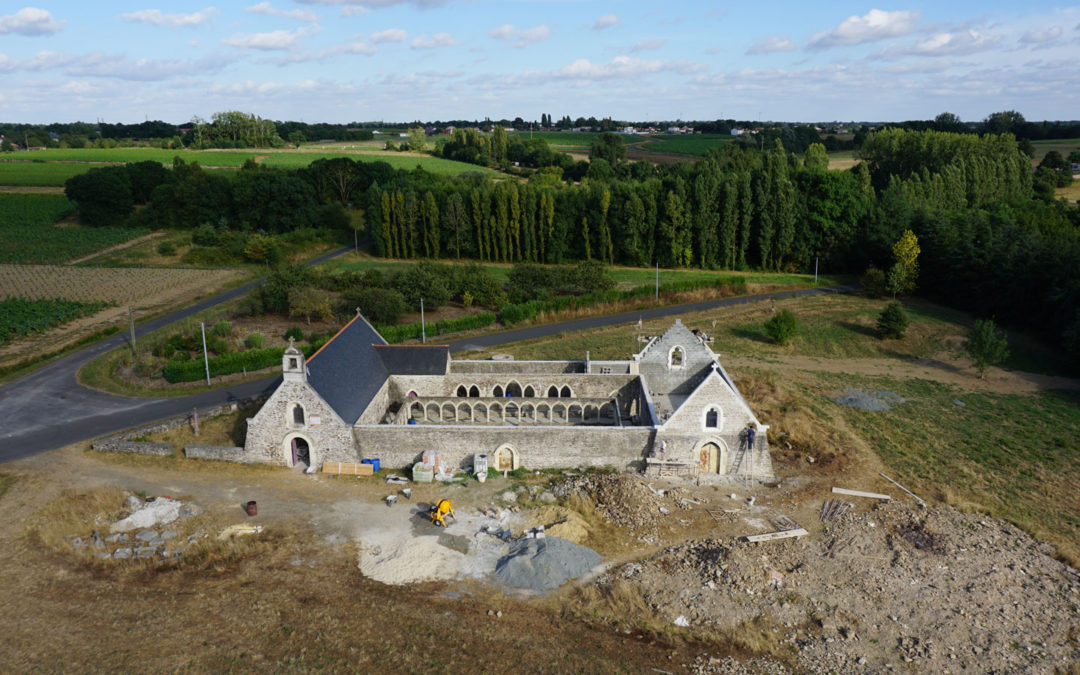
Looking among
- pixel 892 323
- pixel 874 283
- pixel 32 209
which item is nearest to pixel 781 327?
pixel 892 323

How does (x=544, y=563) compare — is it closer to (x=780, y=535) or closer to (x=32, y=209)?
(x=780, y=535)

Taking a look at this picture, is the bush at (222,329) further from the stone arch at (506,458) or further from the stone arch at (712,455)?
the stone arch at (712,455)

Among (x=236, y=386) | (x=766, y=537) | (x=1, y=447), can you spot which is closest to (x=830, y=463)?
(x=766, y=537)

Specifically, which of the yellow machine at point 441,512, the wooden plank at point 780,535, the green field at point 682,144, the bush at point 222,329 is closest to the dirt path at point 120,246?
the bush at point 222,329

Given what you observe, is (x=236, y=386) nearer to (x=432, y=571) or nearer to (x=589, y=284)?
(x=432, y=571)

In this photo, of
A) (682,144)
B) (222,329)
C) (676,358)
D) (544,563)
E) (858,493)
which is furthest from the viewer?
(682,144)

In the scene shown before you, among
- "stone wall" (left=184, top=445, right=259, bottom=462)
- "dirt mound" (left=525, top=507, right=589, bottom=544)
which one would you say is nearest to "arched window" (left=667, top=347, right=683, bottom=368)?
"dirt mound" (left=525, top=507, right=589, bottom=544)
